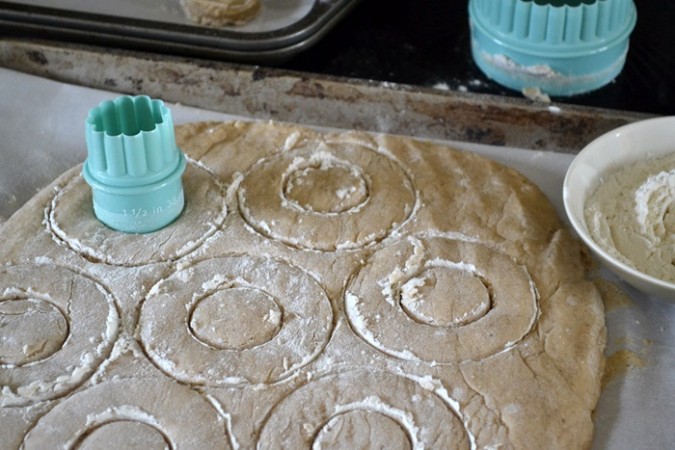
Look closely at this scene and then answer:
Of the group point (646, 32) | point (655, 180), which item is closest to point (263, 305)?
point (655, 180)

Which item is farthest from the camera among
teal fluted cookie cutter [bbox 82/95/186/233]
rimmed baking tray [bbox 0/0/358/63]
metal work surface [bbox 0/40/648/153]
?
rimmed baking tray [bbox 0/0/358/63]

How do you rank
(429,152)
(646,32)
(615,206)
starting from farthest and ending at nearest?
(646,32) → (429,152) → (615,206)

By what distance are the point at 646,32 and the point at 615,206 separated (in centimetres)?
77

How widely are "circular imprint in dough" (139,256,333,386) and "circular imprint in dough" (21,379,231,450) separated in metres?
0.05

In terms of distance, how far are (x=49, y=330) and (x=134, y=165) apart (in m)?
0.32

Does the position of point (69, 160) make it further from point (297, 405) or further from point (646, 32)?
point (646, 32)

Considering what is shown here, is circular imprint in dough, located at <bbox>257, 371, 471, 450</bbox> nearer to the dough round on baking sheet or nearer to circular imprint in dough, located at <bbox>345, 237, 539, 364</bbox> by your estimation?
circular imprint in dough, located at <bbox>345, 237, 539, 364</bbox>

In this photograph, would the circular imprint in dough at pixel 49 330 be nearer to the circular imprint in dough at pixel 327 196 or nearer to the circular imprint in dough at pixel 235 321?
the circular imprint in dough at pixel 235 321

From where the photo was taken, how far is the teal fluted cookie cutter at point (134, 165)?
152cm

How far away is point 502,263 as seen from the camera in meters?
1.55

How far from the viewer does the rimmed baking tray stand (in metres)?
1.98

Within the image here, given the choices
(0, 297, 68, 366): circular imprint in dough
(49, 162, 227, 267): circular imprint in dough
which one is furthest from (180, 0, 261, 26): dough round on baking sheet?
(0, 297, 68, 366): circular imprint in dough

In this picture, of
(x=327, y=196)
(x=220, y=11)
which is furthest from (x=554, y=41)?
(x=220, y=11)

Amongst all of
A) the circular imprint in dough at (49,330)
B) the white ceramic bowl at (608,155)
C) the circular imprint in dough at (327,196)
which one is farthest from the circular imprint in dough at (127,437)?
the white ceramic bowl at (608,155)
